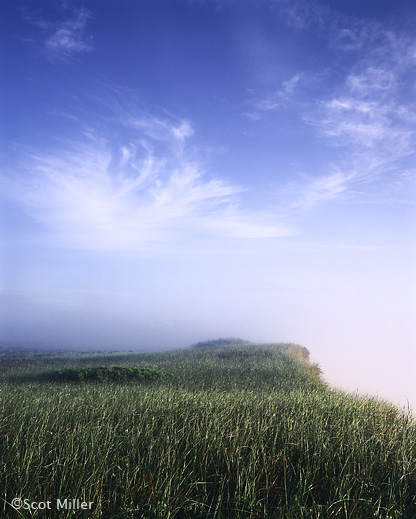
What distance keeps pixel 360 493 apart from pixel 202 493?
178cm

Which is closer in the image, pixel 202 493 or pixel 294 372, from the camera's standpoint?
pixel 202 493

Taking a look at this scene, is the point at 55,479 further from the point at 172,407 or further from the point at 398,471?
the point at 398,471

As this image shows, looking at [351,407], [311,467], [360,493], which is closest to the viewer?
[360,493]

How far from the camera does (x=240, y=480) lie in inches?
164

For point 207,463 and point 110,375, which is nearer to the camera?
point 207,463

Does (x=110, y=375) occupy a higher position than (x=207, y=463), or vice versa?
(x=207, y=463)

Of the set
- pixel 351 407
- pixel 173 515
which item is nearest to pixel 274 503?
pixel 173 515

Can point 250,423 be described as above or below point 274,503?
above

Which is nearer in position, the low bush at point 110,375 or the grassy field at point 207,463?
the grassy field at point 207,463

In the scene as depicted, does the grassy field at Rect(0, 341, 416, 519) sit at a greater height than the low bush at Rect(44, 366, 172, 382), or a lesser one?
greater

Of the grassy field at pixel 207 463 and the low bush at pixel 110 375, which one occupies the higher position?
the grassy field at pixel 207 463

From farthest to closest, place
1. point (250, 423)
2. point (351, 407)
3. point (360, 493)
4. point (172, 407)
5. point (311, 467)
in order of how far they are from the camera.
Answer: point (351, 407), point (172, 407), point (250, 423), point (311, 467), point (360, 493)

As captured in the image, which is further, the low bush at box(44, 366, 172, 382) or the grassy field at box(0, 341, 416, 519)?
the low bush at box(44, 366, 172, 382)

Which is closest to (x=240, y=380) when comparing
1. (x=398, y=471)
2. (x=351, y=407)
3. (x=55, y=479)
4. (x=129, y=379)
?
(x=129, y=379)
